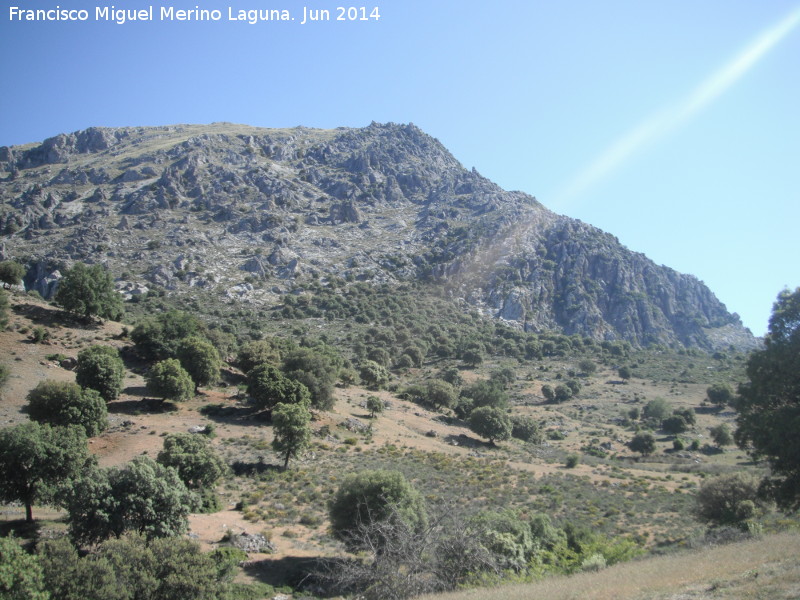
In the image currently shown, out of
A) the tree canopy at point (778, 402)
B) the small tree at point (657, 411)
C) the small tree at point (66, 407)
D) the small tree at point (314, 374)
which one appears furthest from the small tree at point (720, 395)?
the small tree at point (66, 407)

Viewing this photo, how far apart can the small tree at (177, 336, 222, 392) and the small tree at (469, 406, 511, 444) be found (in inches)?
1184

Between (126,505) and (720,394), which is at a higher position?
(126,505)

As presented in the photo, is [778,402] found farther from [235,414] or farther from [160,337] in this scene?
[160,337]

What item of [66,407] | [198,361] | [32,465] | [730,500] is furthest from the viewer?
[198,361]

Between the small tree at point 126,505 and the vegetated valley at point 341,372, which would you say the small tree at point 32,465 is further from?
the small tree at point 126,505

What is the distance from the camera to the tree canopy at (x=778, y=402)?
1748cm

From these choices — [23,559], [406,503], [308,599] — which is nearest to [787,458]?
[406,503]

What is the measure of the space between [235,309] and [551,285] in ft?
290

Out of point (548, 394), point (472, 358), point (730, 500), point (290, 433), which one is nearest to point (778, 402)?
point (730, 500)

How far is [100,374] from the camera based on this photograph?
1421 inches

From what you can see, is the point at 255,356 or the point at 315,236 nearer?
the point at 255,356

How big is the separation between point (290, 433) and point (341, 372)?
1102 inches

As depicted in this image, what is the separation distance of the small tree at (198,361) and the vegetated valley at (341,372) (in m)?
0.30

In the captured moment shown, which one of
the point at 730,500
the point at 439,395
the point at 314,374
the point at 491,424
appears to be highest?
the point at 314,374
